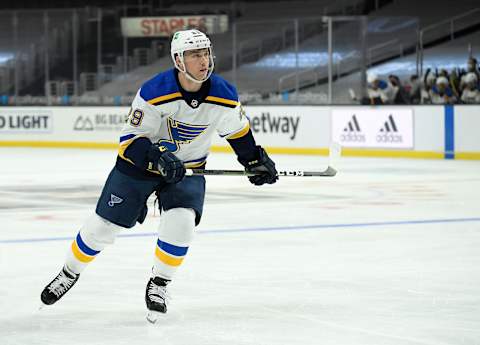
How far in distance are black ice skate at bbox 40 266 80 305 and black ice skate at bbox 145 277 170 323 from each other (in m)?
0.37

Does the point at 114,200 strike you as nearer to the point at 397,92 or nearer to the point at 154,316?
the point at 154,316

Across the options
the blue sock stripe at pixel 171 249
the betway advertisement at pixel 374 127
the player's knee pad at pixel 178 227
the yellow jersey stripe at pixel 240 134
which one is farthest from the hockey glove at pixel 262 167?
the betway advertisement at pixel 374 127

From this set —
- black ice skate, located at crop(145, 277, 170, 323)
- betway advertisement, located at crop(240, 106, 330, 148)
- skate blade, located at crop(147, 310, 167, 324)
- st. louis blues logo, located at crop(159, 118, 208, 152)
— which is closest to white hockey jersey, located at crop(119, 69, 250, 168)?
st. louis blues logo, located at crop(159, 118, 208, 152)

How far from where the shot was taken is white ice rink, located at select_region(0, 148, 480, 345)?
4.24 metres

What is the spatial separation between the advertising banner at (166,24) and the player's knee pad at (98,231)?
715 inches

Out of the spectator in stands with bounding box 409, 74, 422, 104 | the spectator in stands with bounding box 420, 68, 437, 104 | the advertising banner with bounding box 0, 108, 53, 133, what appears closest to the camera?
the spectator in stands with bounding box 420, 68, 437, 104

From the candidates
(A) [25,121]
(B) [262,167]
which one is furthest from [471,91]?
(B) [262,167]

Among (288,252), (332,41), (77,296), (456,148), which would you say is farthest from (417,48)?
(77,296)

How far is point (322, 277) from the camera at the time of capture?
5.61 metres

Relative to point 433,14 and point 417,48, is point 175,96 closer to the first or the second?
point 417,48

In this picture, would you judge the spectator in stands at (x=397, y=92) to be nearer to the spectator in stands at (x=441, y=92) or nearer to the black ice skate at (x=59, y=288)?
the spectator in stands at (x=441, y=92)

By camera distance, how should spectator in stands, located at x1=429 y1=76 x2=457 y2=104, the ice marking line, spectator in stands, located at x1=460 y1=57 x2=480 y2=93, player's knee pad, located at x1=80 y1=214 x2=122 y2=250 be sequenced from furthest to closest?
spectator in stands, located at x1=429 y1=76 x2=457 y2=104, spectator in stands, located at x1=460 y1=57 x2=480 y2=93, the ice marking line, player's knee pad, located at x1=80 y1=214 x2=122 y2=250

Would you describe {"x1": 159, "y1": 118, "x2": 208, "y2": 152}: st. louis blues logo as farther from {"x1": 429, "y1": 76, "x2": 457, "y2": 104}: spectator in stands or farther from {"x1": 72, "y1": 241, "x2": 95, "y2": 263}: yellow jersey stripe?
{"x1": 429, "y1": 76, "x2": 457, "y2": 104}: spectator in stands

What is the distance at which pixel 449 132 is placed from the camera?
51.9 ft
